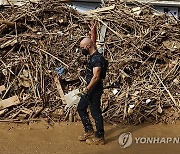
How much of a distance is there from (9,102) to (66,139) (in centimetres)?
183

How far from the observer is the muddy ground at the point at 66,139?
6336 mm

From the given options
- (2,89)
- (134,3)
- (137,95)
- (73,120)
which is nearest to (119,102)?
(137,95)

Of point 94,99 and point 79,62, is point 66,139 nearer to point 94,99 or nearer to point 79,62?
point 94,99

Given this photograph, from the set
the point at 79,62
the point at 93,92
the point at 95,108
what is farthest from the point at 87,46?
the point at 79,62

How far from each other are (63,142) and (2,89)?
228cm

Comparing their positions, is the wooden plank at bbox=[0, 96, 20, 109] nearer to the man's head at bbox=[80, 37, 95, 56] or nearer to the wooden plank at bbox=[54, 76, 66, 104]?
the wooden plank at bbox=[54, 76, 66, 104]

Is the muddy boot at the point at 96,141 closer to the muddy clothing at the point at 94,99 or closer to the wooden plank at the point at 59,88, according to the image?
the muddy clothing at the point at 94,99

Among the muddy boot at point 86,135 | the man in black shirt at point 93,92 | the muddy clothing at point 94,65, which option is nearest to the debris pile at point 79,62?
the muddy boot at point 86,135

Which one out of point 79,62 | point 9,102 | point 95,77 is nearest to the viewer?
point 95,77

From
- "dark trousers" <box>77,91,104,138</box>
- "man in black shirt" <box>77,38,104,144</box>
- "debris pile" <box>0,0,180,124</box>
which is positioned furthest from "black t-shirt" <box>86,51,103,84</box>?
"debris pile" <box>0,0,180,124</box>

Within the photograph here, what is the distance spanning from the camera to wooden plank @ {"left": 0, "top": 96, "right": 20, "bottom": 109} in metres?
7.96

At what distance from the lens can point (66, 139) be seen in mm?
6879

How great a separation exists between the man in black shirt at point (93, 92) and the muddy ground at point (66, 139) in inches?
7.7

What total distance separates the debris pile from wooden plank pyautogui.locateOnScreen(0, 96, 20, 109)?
21 millimetres
